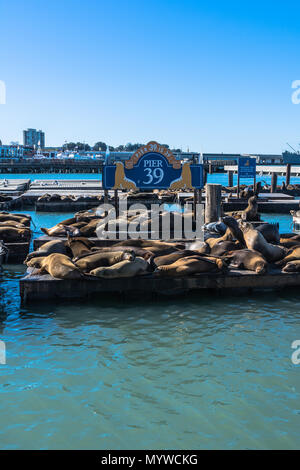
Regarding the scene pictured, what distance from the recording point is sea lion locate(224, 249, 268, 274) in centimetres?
846

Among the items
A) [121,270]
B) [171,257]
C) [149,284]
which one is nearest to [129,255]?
[121,270]

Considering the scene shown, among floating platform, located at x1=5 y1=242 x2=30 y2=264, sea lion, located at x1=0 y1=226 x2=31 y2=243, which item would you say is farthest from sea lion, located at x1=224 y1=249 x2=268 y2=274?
sea lion, located at x1=0 y1=226 x2=31 y2=243

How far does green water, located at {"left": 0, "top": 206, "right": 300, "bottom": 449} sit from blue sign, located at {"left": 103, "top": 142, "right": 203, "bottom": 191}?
15.9ft

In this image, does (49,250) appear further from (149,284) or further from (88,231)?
(149,284)

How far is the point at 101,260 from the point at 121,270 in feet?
1.54

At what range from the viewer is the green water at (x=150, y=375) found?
4293 mm

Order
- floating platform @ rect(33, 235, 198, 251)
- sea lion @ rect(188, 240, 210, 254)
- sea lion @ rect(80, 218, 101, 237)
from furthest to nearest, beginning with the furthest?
sea lion @ rect(80, 218, 101, 237)
floating platform @ rect(33, 235, 198, 251)
sea lion @ rect(188, 240, 210, 254)

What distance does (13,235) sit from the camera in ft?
38.1

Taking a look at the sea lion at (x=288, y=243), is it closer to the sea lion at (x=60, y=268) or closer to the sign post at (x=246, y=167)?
the sea lion at (x=60, y=268)

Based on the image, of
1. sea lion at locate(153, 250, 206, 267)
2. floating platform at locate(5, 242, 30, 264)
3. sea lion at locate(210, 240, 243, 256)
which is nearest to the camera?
sea lion at locate(153, 250, 206, 267)

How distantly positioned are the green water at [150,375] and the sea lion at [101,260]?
618 millimetres

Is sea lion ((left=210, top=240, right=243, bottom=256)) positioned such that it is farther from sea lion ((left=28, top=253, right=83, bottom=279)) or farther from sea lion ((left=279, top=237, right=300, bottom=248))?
sea lion ((left=28, top=253, right=83, bottom=279))

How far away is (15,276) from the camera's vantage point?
10.2 meters

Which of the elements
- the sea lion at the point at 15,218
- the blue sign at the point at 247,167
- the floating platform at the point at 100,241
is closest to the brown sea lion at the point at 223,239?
the floating platform at the point at 100,241
